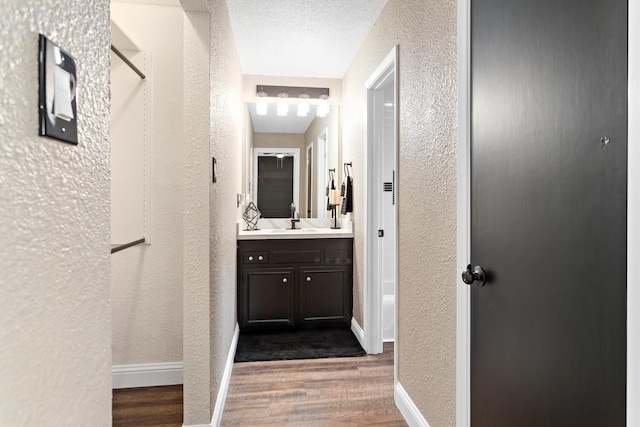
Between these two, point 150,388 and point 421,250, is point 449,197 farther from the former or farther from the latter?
point 150,388

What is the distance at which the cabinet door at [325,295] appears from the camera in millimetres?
3191

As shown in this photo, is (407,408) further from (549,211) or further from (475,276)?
(549,211)

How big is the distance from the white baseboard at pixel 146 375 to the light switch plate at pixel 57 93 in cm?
210

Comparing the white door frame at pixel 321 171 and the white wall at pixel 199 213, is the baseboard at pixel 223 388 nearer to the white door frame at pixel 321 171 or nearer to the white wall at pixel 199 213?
the white wall at pixel 199 213

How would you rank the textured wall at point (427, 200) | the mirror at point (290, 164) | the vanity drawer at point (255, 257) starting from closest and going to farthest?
the textured wall at point (427, 200), the vanity drawer at point (255, 257), the mirror at point (290, 164)

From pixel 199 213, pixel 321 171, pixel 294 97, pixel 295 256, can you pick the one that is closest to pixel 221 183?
pixel 199 213

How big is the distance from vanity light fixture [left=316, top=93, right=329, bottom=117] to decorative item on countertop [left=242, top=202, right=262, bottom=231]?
3.72ft

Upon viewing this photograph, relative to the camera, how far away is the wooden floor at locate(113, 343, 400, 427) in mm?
1932

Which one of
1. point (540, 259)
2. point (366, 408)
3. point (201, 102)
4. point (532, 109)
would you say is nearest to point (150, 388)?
point (366, 408)

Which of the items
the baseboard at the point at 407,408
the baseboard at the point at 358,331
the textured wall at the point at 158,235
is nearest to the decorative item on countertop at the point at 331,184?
the baseboard at the point at 358,331

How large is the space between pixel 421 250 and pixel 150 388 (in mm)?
1839

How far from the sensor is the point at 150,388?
2.25m

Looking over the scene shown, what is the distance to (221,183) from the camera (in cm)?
211

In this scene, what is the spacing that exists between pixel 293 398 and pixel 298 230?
1.60m
